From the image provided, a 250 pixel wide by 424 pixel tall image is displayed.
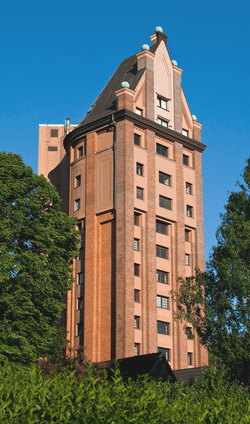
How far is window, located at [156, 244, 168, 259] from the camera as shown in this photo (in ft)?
211

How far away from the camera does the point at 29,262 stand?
40.4 meters

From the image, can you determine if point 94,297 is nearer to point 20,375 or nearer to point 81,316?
point 81,316

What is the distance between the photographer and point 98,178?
212 feet

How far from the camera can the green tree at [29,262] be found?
3875 centimetres

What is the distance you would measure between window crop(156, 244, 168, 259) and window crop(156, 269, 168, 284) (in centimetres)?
159

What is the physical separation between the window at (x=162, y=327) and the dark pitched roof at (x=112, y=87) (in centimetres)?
2193

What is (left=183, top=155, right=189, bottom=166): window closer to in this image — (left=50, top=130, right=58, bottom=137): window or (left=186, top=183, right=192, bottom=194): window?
(left=186, top=183, right=192, bottom=194): window

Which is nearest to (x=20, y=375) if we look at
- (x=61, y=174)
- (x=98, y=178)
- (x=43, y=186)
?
(x=43, y=186)

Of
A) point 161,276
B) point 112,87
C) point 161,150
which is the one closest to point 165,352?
point 161,276

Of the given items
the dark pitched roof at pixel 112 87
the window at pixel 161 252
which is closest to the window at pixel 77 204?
the dark pitched roof at pixel 112 87

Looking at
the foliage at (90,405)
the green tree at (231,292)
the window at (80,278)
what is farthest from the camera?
the window at (80,278)

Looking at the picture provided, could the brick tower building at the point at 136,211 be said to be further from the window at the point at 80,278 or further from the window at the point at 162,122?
the window at the point at 162,122

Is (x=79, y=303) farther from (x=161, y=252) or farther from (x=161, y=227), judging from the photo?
(x=161, y=227)

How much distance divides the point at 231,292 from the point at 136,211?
2795 centimetres
